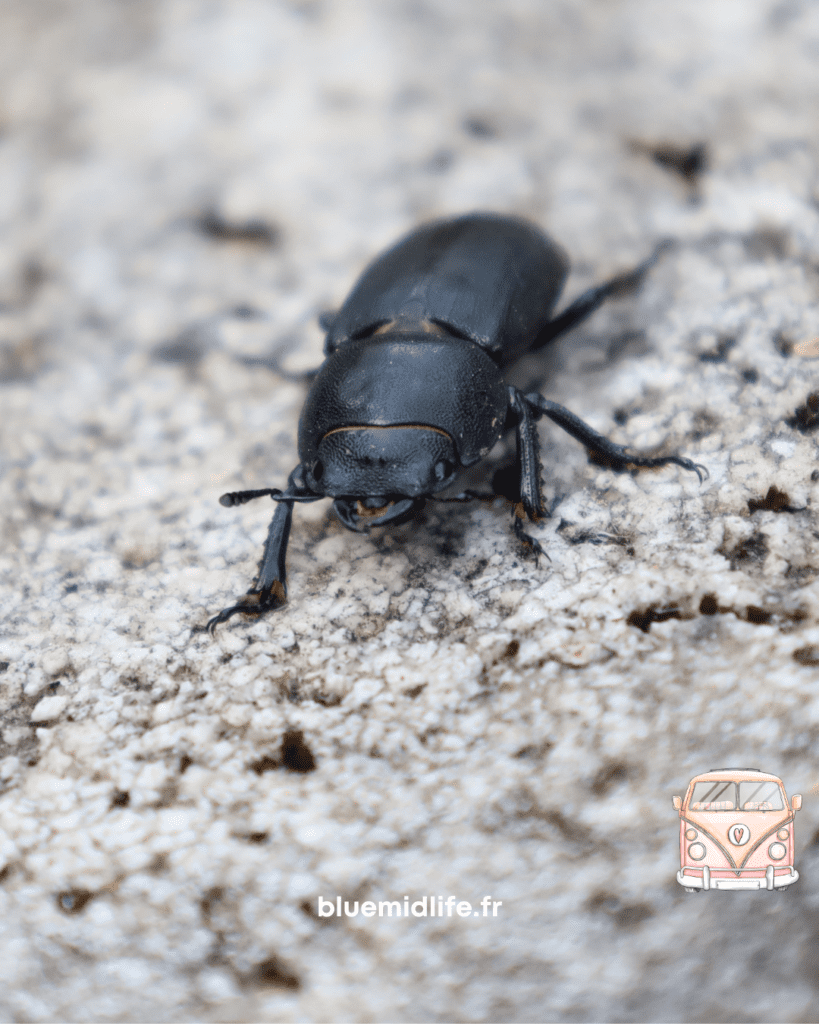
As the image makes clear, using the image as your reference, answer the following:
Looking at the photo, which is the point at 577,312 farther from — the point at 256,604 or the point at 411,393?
the point at 256,604

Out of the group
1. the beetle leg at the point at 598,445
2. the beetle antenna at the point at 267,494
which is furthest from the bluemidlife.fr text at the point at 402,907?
the beetle leg at the point at 598,445

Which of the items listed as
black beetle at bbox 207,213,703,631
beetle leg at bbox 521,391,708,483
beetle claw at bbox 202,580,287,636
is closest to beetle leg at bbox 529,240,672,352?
black beetle at bbox 207,213,703,631

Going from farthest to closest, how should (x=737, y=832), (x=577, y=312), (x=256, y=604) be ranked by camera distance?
(x=577, y=312) < (x=256, y=604) < (x=737, y=832)

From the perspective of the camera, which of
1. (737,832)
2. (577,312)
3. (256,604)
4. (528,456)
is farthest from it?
(577,312)

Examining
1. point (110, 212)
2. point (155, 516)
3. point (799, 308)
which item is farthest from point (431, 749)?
point (110, 212)

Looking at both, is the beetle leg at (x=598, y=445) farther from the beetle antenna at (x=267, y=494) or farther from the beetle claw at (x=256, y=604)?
the beetle claw at (x=256, y=604)

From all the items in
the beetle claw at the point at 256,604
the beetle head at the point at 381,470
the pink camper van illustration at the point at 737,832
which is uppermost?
the beetle head at the point at 381,470

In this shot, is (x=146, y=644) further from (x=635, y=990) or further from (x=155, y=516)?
(x=635, y=990)

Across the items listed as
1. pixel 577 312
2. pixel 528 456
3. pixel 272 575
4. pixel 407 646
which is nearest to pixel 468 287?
pixel 577 312
